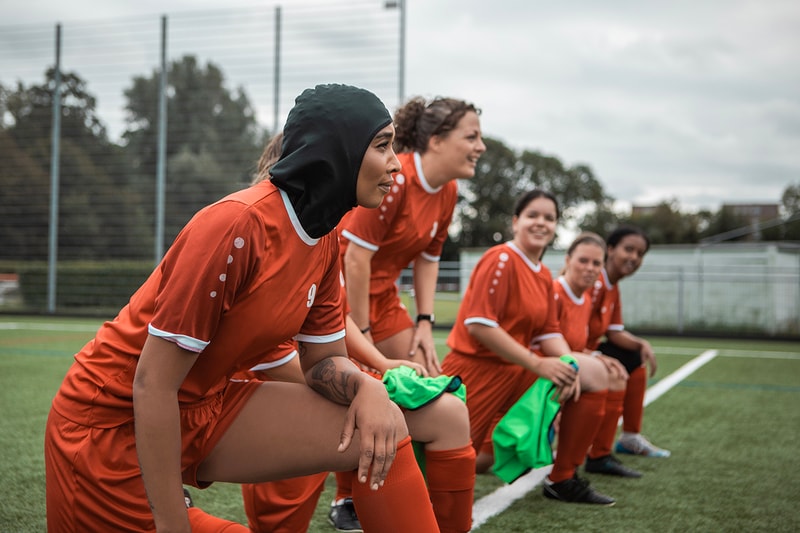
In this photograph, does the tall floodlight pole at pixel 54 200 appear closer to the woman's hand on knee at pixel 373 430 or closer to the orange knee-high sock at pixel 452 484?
the orange knee-high sock at pixel 452 484

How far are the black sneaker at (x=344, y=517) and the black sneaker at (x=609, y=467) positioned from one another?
178 cm

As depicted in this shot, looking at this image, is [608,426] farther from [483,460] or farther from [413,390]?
[413,390]

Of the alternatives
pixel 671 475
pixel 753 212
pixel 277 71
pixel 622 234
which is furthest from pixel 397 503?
pixel 753 212

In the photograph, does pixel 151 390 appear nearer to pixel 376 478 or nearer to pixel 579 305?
pixel 376 478

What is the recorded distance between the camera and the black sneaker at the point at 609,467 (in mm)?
4418

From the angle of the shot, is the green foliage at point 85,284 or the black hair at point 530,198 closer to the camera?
the black hair at point 530,198

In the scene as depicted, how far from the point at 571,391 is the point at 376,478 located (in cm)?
198

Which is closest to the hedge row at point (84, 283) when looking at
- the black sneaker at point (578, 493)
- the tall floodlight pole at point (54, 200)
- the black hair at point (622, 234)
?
the tall floodlight pole at point (54, 200)

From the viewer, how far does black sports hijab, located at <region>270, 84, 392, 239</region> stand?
171 cm

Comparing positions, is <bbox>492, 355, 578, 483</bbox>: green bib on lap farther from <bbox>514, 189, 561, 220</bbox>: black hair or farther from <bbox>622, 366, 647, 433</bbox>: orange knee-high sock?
Answer: <bbox>622, 366, 647, 433</bbox>: orange knee-high sock

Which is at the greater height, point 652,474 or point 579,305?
point 579,305

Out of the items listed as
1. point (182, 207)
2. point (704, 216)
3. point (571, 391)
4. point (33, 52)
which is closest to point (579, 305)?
point (571, 391)

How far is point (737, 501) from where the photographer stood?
387 centimetres

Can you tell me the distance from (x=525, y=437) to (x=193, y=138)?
19.0 m
